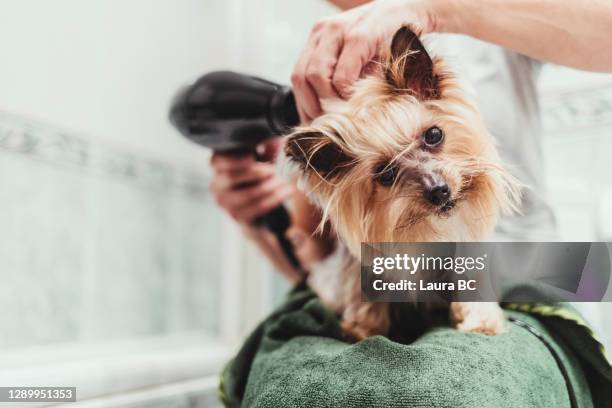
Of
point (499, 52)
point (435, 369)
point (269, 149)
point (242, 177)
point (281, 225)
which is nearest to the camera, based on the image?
point (435, 369)

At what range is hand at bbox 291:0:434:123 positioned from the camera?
0.56 m

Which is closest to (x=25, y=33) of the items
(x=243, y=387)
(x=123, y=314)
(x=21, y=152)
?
(x=21, y=152)

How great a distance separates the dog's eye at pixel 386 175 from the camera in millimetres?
562

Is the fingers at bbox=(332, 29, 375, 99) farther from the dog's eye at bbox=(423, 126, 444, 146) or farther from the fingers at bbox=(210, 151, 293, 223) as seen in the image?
the fingers at bbox=(210, 151, 293, 223)

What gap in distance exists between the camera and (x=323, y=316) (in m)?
0.66

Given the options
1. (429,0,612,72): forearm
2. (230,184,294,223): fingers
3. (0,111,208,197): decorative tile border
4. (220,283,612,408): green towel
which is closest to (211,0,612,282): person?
(429,0,612,72): forearm

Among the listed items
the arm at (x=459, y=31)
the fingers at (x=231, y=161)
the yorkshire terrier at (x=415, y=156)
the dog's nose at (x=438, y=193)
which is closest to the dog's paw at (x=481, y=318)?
the yorkshire terrier at (x=415, y=156)

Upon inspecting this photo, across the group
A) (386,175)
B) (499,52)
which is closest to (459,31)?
(499,52)

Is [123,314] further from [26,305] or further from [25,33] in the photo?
[25,33]

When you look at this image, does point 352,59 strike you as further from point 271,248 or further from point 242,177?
point 271,248

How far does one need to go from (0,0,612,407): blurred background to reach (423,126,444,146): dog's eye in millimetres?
167

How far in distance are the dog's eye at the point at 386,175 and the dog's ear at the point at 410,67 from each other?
77mm

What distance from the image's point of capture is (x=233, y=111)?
2.20 ft

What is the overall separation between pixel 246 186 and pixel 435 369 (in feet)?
1.53
